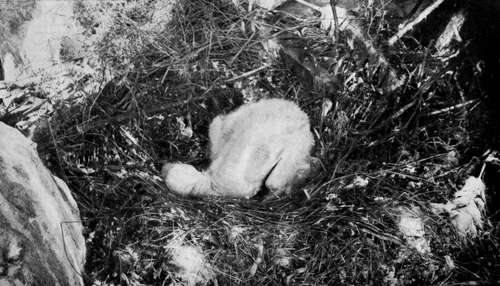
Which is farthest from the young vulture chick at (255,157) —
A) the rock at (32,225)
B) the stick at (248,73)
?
the rock at (32,225)

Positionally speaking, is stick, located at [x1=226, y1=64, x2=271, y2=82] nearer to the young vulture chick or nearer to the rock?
the young vulture chick

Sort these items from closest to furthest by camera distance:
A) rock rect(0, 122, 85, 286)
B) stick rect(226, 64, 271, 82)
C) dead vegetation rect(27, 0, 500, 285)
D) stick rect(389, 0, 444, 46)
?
1. rock rect(0, 122, 85, 286)
2. dead vegetation rect(27, 0, 500, 285)
3. stick rect(389, 0, 444, 46)
4. stick rect(226, 64, 271, 82)

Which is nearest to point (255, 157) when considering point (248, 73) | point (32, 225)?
point (248, 73)

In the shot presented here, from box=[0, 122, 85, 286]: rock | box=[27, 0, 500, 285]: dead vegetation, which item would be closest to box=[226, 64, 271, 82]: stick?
box=[27, 0, 500, 285]: dead vegetation

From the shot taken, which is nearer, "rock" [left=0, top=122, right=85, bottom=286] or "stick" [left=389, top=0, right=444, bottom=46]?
"rock" [left=0, top=122, right=85, bottom=286]

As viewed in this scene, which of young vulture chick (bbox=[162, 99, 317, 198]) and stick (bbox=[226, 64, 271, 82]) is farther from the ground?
stick (bbox=[226, 64, 271, 82])

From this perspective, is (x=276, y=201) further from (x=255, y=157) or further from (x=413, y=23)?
(x=413, y=23)

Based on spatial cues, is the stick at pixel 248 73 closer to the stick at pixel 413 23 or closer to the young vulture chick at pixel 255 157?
the young vulture chick at pixel 255 157
